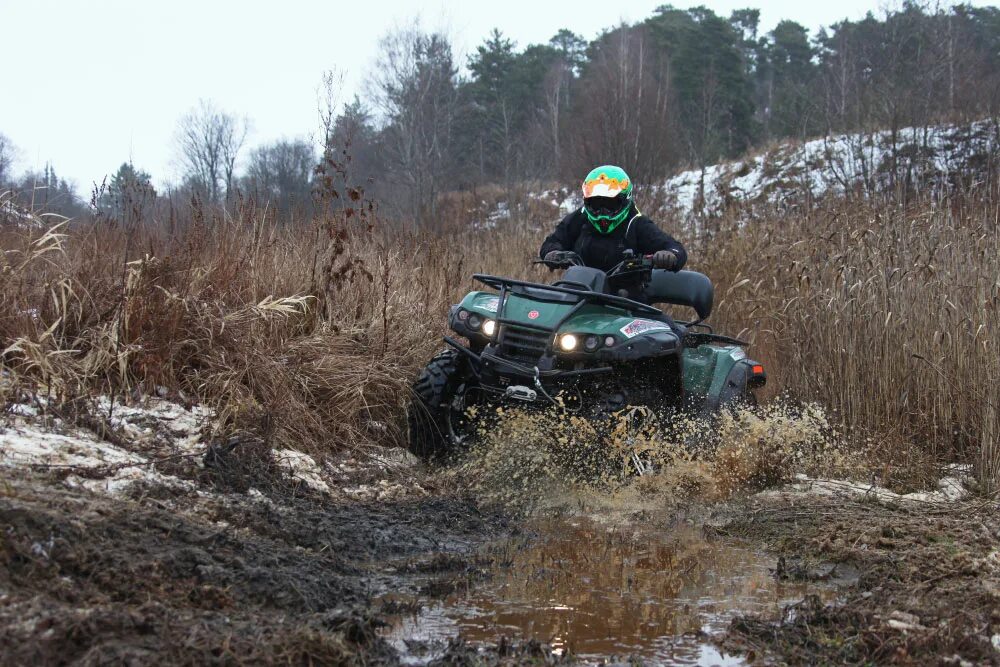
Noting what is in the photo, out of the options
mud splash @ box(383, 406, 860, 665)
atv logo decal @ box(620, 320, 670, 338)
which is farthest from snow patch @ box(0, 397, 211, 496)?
atv logo decal @ box(620, 320, 670, 338)

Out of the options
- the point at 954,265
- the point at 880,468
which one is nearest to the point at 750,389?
the point at 880,468

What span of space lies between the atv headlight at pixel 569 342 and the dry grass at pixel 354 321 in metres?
1.43

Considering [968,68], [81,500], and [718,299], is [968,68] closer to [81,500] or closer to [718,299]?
[718,299]

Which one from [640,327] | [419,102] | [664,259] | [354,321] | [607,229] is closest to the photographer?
[640,327]

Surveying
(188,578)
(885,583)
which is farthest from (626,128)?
(188,578)

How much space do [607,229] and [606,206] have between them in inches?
7.7

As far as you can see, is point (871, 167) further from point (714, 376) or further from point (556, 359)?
point (556, 359)

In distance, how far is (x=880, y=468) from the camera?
6379 millimetres

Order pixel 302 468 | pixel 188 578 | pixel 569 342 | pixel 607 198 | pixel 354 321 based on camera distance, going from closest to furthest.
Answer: pixel 188 578, pixel 302 468, pixel 569 342, pixel 607 198, pixel 354 321

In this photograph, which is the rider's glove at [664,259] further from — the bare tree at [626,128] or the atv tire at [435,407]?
the bare tree at [626,128]

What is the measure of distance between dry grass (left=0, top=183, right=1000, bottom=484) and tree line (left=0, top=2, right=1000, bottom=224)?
87cm

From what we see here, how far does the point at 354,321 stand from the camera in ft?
23.5

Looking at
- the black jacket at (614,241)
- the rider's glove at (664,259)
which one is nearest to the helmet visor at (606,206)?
the black jacket at (614,241)

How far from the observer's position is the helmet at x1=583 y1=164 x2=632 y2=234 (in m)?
6.84
